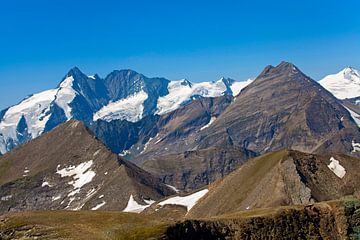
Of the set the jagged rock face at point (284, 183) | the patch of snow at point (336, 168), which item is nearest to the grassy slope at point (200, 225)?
the jagged rock face at point (284, 183)

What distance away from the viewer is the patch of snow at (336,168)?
176 m

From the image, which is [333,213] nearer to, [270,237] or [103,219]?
[270,237]

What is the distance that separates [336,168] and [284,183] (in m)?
23.6

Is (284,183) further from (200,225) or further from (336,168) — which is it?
(200,225)

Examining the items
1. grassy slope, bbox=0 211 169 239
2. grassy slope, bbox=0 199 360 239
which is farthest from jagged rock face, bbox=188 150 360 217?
grassy slope, bbox=0 211 169 239

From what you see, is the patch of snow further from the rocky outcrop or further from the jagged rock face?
the rocky outcrop

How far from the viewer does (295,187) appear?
16212 cm

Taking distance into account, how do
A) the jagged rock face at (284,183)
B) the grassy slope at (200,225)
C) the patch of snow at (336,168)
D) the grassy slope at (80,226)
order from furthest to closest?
the patch of snow at (336,168) → the jagged rock face at (284,183) → the grassy slope at (200,225) → the grassy slope at (80,226)

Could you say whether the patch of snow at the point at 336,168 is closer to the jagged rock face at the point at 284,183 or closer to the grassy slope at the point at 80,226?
the jagged rock face at the point at 284,183

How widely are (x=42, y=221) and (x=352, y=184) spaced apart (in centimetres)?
10090

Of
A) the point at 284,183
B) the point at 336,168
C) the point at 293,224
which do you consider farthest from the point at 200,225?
the point at 336,168

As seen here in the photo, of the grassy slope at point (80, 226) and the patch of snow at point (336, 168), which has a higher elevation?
the grassy slope at point (80, 226)

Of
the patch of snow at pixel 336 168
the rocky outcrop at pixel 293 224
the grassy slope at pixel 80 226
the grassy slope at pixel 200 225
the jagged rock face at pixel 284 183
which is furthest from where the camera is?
the patch of snow at pixel 336 168

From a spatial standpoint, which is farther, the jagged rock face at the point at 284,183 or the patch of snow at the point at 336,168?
the patch of snow at the point at 336,168
